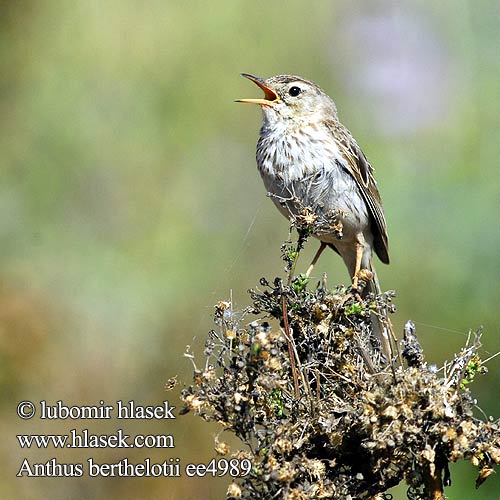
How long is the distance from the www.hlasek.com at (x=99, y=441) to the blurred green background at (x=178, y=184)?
47 millimetres

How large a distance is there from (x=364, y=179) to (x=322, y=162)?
345 millimetres

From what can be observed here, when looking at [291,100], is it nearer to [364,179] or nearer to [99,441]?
[364,179]

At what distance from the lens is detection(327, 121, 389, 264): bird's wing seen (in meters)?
3.87

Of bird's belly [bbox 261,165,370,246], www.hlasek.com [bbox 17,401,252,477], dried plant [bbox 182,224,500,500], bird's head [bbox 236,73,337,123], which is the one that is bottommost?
dried plant [bbox 182,224,500,500]

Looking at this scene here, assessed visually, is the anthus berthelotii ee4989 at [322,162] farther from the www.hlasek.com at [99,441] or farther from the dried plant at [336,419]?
the dried plant at [336,419]

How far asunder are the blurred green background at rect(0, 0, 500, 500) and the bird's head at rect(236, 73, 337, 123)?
2.58 ft

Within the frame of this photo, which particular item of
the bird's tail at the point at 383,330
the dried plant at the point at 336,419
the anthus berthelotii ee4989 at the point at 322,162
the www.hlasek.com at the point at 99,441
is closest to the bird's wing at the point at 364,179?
the anthus berthelotii ee4989 at the point at 322,162

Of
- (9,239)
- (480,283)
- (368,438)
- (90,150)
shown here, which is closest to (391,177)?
(480,283)

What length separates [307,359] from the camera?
7.00 ft

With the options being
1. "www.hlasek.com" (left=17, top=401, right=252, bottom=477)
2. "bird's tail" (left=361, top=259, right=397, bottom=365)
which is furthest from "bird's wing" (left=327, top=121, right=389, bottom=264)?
"bird's tail" (left=361, top=259, right=397, bottom=365)

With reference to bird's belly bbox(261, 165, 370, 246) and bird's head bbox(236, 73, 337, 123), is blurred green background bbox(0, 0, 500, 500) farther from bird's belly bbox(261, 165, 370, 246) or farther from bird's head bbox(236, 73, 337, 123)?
bird's head bbox(236, 73, 337, 123)

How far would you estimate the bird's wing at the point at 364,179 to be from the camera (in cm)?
387

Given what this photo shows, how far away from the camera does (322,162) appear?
3.71 meters

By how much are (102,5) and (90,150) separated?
3.72 feet
